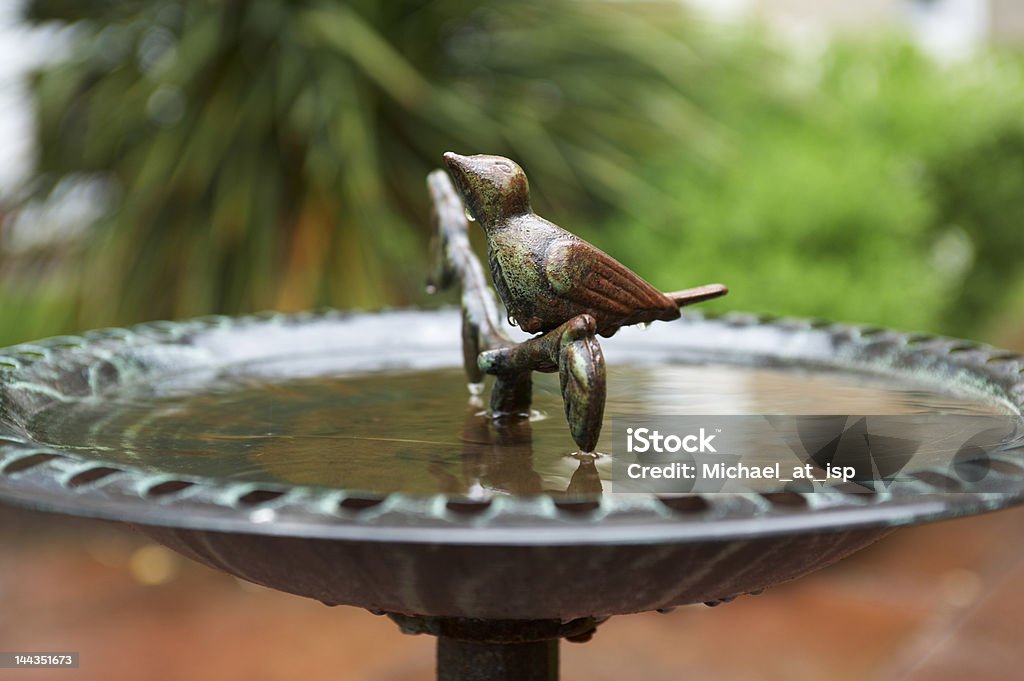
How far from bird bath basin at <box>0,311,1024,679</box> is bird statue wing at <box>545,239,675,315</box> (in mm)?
148

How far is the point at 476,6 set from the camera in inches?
145

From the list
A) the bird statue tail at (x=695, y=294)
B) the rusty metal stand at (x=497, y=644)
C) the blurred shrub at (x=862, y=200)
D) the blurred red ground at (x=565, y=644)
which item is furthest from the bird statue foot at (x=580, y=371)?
the blurred shrub at (x=862, y=200)

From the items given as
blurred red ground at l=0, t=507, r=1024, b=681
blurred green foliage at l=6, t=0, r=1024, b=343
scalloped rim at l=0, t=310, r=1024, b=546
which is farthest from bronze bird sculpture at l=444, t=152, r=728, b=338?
blurred green foliage at l=6, t=0, r=1024, b=343

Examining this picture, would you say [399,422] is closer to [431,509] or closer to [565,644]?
[431,509]

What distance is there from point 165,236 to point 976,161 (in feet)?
9.06

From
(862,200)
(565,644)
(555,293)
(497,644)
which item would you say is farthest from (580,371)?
(862,200)

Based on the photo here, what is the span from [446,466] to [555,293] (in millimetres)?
188

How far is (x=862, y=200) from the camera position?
336 cm

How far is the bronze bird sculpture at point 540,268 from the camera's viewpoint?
108cm

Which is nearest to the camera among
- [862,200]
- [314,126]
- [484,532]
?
[484,532]

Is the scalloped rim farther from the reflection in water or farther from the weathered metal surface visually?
the reflection in water

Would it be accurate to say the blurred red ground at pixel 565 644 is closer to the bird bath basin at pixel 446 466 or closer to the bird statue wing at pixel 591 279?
the bird bath basin at pixel 446 466

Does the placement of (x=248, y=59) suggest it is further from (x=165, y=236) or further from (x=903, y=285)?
(x=903, y=285)

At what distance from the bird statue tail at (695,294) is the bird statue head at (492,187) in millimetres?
172
